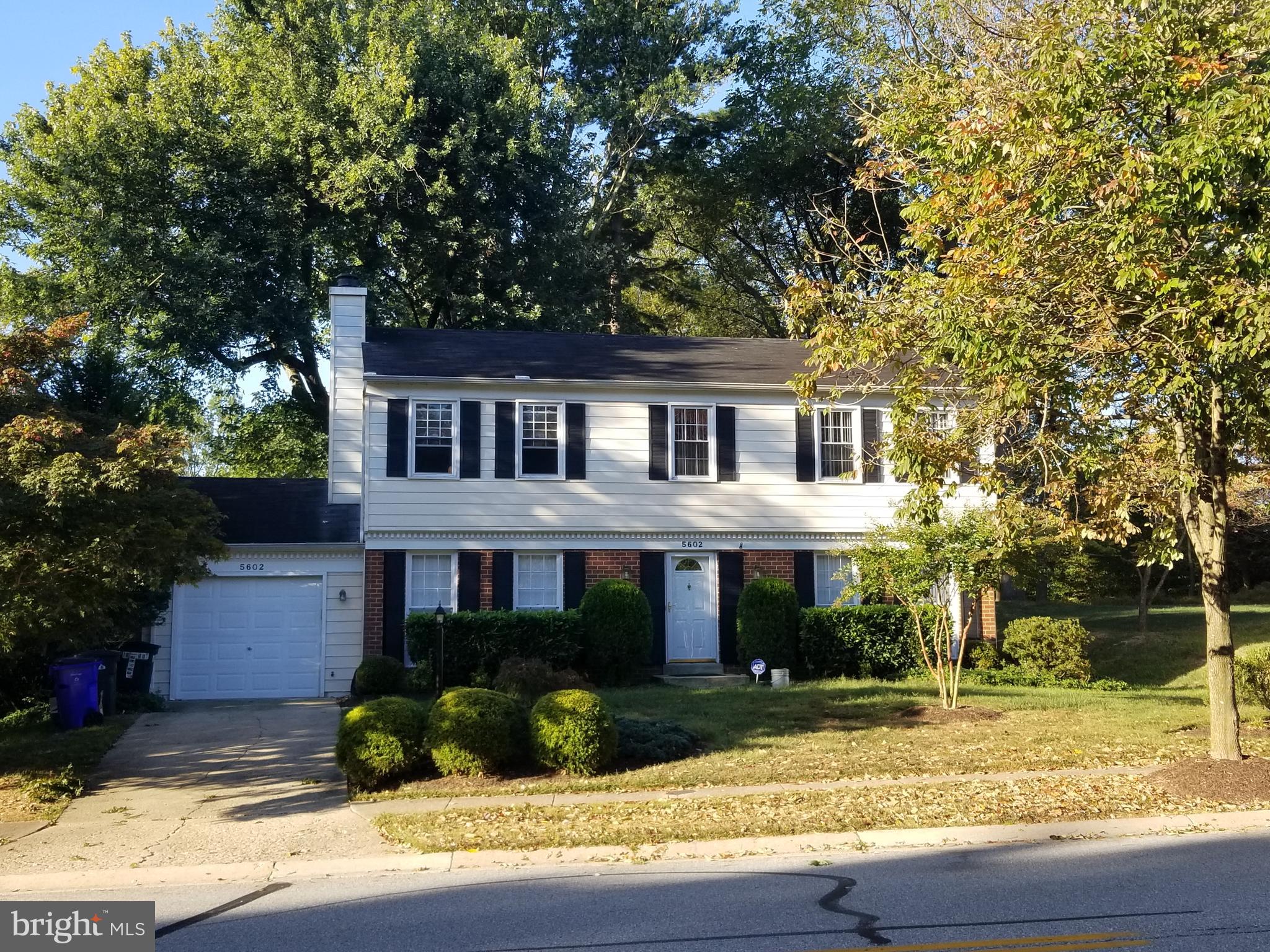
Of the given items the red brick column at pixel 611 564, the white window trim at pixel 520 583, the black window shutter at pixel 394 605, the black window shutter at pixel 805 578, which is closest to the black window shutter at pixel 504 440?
the white window trim at pixel 520 583

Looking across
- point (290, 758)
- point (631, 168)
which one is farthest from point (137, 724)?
point (631, 168)

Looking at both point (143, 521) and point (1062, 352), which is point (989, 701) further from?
point (143, 521)

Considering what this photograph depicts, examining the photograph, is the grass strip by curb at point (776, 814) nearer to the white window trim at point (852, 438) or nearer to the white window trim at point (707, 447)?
the white window trim at point (707, 447)

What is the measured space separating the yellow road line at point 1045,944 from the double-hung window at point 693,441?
49.2 ft

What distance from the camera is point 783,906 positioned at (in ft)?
23.8

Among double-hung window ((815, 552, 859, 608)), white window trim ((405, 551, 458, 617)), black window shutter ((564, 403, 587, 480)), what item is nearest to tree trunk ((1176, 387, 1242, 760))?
double-hung window ((815, 552, 859, 608))

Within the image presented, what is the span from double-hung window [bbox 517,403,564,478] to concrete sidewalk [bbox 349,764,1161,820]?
1039 cm

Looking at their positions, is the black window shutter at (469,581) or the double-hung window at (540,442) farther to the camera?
the double-hung window at (540,442)

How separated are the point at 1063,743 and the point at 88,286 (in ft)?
77.9

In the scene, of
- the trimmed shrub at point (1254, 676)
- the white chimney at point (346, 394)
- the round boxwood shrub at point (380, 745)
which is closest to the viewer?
the round boxwood shrub at point (380, 745)

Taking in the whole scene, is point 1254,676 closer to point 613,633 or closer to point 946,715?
point 946,715

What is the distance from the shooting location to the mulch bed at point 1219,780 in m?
10.2

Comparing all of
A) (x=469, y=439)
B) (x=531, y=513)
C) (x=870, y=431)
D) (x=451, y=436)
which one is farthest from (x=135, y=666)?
(x=870, y=431)

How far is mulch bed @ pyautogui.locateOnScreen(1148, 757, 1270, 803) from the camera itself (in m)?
10.2
